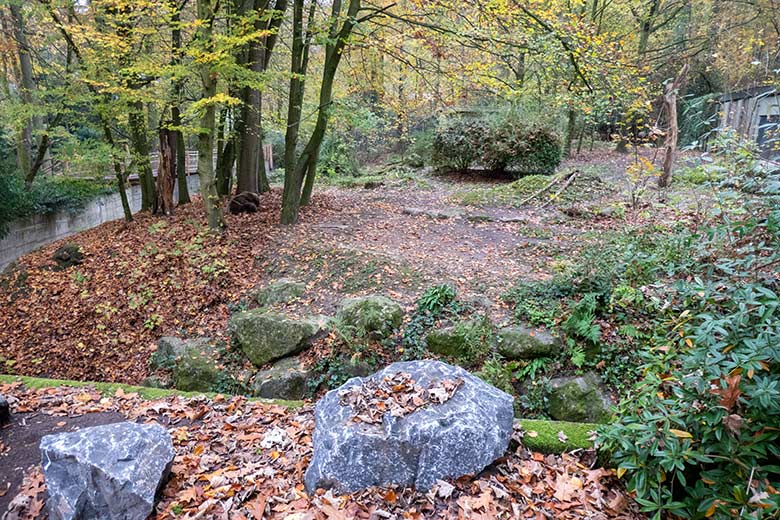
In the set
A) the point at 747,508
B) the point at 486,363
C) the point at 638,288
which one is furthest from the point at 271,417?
the point at 638,288

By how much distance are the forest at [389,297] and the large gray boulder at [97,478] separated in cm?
2

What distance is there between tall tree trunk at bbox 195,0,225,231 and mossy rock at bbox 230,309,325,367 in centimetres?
327

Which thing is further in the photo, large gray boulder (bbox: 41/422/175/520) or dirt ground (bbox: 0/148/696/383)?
dirt ground (bbox: 0/148/696/383)

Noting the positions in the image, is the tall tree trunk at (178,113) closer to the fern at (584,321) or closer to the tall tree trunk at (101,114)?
the tall tree trunk at (101,114)

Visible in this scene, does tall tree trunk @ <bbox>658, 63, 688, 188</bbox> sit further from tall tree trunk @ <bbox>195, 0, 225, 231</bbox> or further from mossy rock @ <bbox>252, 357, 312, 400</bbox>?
tall tree trunk @ <bbox>195, 0, 225, 231</bbox>

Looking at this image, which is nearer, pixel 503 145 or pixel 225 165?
pixel 225 165

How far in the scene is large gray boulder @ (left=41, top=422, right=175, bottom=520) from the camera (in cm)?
263

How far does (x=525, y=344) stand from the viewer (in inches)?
198

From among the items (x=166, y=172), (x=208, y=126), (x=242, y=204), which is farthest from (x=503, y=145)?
(x=166, y=172)

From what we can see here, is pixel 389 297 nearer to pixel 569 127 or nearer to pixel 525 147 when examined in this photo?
pixel 525 147

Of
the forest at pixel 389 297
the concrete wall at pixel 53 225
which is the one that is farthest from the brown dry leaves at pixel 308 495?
the concrete wall at pixel 53 225

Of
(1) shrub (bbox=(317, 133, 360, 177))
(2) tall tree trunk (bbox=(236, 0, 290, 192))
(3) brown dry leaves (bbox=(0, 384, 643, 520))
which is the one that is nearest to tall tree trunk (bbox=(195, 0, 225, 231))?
(2) tall tree trunk (bbox=(236, 0, 290, 192))

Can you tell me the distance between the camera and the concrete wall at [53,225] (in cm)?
1155

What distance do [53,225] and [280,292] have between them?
9.97 meters
